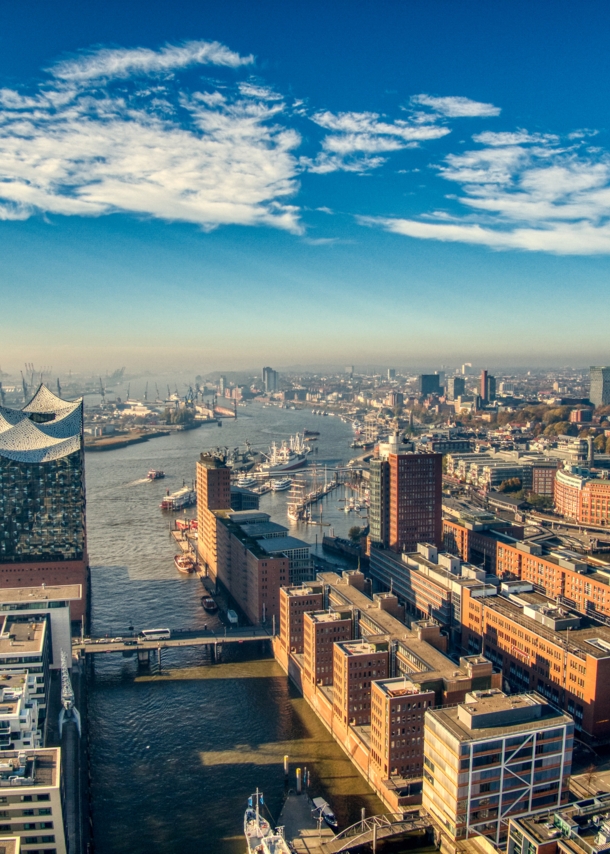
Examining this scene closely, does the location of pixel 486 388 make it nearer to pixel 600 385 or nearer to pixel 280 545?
pixel 600 385

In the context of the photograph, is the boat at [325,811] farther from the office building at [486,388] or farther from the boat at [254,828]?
the office building at [486,388]

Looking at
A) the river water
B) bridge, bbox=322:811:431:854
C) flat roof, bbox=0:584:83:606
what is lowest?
the river water

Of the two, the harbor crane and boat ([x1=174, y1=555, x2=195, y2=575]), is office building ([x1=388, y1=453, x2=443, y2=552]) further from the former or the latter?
the harbor crane

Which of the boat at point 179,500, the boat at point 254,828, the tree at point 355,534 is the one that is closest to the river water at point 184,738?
the boat at point 254,828

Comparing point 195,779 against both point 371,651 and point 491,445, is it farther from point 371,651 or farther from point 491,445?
point 491,445

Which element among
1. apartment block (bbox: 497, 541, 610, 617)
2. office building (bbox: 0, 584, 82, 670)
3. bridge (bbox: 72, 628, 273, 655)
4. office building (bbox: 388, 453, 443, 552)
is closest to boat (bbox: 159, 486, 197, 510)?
office building (bbox: 388, 453, 443, 552)

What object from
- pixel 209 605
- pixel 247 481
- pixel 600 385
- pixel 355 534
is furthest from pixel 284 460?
pixel 600 385

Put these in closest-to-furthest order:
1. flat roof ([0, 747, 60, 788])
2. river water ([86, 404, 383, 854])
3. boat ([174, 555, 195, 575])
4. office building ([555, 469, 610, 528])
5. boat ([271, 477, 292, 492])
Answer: flat roof ([0, 747, 60, 788]), river water ([86, 404, 383, 854]), boat ([174, 555, 195, 575]), office building ([555, 469, 610, 528]), boat ([271, 477, 292, 492])
